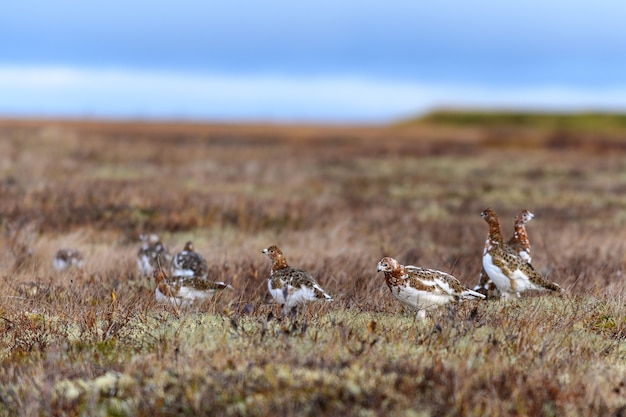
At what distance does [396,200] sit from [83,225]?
1157 cm

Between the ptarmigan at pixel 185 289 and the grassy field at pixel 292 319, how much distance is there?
0.67 ft

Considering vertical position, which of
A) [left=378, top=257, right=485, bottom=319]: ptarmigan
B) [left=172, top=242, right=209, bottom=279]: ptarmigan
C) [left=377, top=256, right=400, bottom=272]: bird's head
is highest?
[left=377, top=256, right=400, bottom=272]: bird's head

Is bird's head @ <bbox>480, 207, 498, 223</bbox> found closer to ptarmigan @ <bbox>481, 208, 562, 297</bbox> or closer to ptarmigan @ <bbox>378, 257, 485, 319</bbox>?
ptarmigan @ <bbox>481, 208, 562, 297</bbox>

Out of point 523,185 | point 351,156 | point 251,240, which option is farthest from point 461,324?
point 351,156

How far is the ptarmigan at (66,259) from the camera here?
11.7 m

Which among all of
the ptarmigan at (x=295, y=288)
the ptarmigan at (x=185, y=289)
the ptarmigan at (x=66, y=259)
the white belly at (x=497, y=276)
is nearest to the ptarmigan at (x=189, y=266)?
the ptarmigan at (x=185, y=289)

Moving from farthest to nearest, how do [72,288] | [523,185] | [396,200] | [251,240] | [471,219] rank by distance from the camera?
[523,185] < [396,200] < [471,219] < [251,240] < [72,288]

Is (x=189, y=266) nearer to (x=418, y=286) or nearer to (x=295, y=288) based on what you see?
(x=295, y=288)

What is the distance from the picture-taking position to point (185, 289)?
9.27 m

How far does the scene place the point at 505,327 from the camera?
7.23 m

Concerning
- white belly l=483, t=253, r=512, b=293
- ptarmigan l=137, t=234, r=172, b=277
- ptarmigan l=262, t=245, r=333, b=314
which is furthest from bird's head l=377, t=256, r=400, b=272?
ptarmigan l=137, t=234, r=172, b=277

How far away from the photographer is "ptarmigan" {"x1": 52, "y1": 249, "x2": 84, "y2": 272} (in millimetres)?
11703

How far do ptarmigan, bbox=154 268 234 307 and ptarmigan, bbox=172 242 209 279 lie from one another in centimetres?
128

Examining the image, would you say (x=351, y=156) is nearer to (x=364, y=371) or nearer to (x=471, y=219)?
(x=471, y=219)
